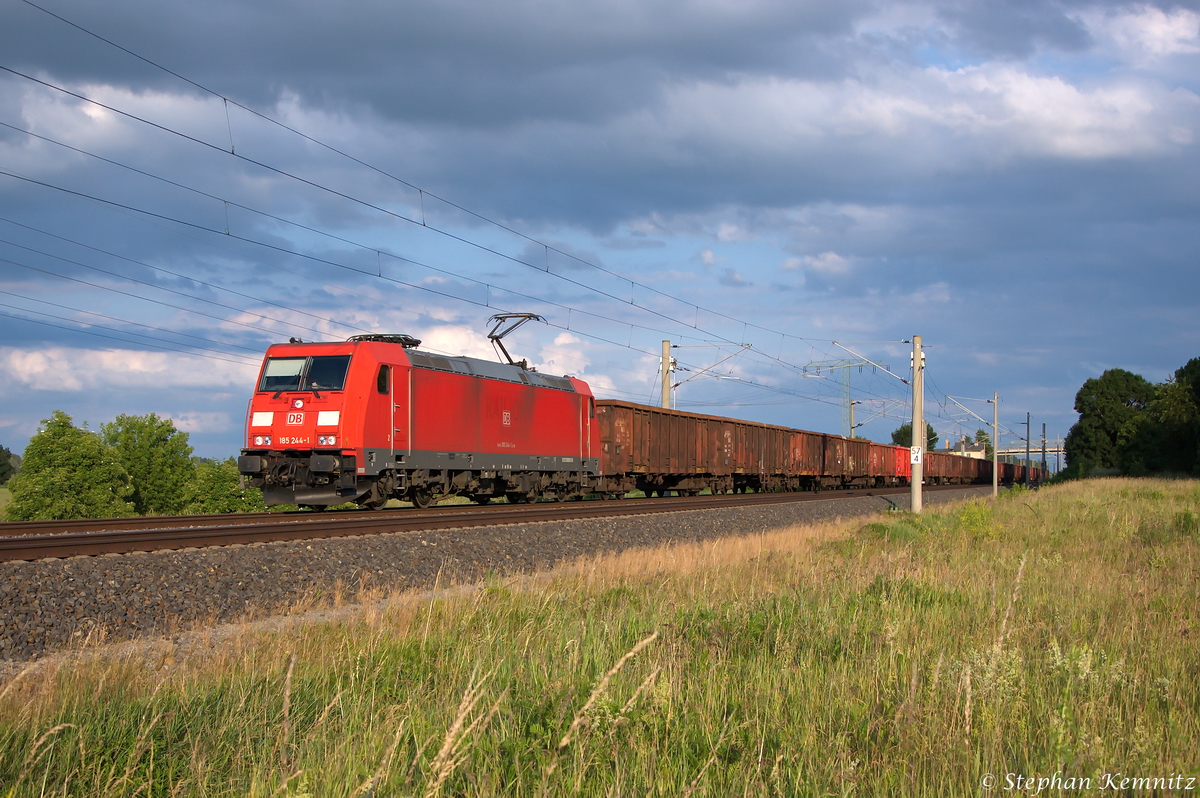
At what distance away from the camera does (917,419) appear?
90.6 feet

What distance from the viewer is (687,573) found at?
35.8ft

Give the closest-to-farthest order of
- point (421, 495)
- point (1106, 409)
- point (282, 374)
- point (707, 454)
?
point (282, 374) → point (421, 495) → point (707, 454) → point (1106, 409)

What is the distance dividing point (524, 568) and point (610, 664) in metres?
7.90

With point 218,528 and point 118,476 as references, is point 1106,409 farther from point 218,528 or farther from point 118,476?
point 218,528

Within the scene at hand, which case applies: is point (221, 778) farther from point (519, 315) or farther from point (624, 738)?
point (519, 315)

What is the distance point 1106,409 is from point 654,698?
372 ft

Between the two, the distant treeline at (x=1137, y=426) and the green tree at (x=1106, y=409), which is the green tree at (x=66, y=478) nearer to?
the distant treeline at (x=1137, y=426)

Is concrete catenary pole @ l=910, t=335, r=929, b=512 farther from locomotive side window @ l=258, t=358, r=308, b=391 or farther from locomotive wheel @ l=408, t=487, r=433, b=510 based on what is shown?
locomotive side window @ l=258, t=358, r=308, b=391

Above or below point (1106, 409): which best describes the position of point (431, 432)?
below

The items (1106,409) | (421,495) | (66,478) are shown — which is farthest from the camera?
(1106,409)

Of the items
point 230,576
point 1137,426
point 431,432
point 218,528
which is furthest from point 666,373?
point 1137,426

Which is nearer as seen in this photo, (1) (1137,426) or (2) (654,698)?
(2) (654,698)

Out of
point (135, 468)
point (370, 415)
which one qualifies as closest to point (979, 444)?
point (135, 468)

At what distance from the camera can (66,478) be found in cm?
4409
